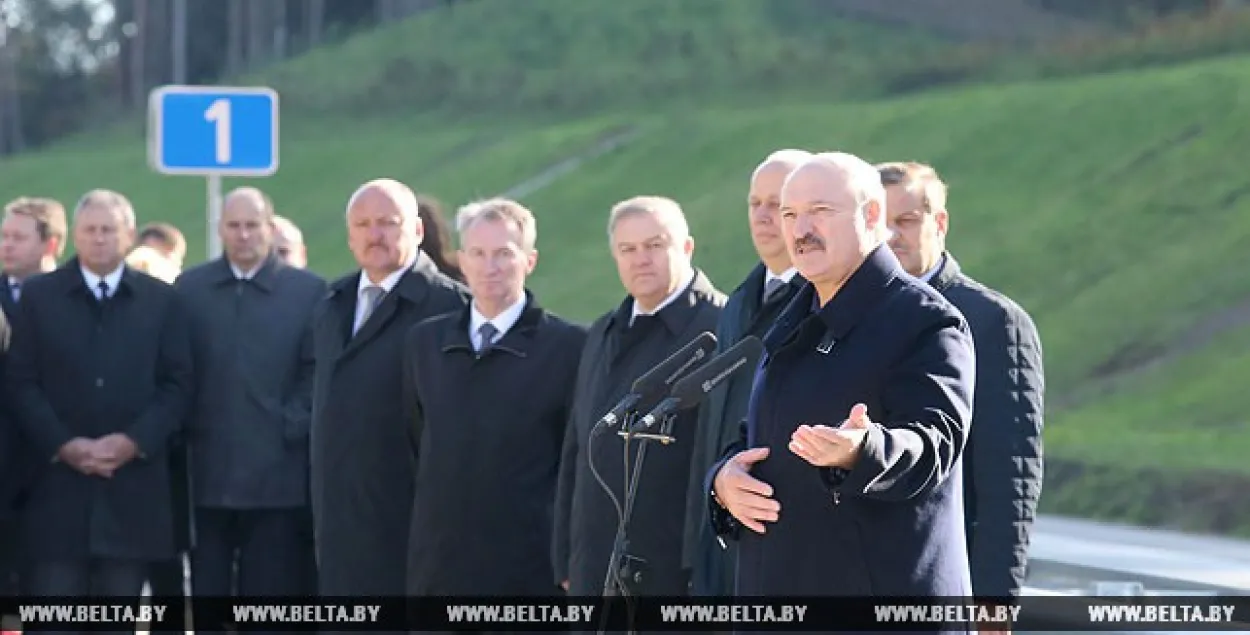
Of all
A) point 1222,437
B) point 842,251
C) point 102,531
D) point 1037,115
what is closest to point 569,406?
point 102,531

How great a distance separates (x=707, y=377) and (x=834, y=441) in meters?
0.91

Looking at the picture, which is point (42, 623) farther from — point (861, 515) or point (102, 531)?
point (861, 515)

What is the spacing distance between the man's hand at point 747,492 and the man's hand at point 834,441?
40 cm

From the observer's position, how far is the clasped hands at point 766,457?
571 cm

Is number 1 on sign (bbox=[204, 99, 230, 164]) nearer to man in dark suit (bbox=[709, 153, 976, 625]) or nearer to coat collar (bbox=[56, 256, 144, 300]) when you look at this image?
coat collar (bbox=[56, 256, 144, 300])

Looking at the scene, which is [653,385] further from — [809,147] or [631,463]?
[809,147]

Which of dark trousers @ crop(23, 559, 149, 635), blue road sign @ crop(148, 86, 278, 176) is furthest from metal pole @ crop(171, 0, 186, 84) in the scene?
dark trousers @ crop(23, 559, 149, 635)

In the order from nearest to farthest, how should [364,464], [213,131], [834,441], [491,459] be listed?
[834,441] < [491,459] < [364,464] < [213,131]

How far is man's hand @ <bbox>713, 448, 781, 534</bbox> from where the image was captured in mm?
6168

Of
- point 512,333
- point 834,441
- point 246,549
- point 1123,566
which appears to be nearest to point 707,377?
point 834,441

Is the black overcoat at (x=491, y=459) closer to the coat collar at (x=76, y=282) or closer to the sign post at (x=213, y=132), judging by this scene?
the coat collar at (x=76, y=282)

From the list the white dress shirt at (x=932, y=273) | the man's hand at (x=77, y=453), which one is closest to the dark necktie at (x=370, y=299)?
the man's hand at (x=77, y=453)

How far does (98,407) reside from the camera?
11609 mm

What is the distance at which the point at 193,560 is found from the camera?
1198 centimetres
